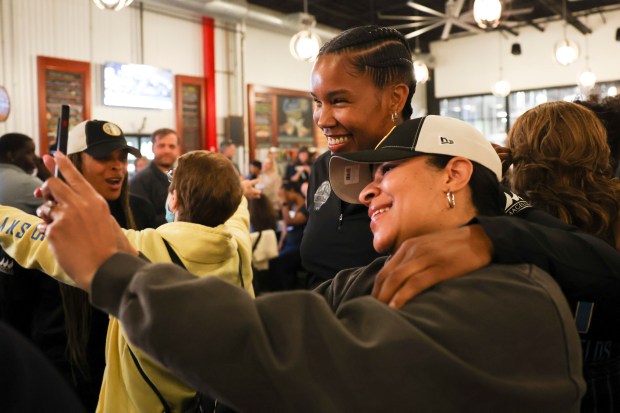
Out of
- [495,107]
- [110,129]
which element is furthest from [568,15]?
[110,129]

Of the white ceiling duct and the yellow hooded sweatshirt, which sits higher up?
the white ceiling duct

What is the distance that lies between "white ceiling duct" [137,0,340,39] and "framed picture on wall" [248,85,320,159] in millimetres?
1130

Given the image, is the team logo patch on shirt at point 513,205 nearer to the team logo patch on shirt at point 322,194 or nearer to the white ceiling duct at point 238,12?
the team logo patch on shirt at point 322,194

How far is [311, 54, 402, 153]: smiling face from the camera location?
152cm

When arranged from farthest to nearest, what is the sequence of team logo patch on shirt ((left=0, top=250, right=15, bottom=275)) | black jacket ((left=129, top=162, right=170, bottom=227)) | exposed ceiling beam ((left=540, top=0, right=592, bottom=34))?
exposed ceiling beam ((left=540, top=0, right=592, bottom=34)), black jacket ((left=129, top=162, right=170, bottom=227)), team logo patch on shirt ((left=0, top=250, right=15, bottom=275))

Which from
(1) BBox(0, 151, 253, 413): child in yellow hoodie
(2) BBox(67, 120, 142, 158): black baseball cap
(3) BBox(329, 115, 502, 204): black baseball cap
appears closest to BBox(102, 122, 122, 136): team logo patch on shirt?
(2) BBox(67, 120, 142, 158): black baseball cap

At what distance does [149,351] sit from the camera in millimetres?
760

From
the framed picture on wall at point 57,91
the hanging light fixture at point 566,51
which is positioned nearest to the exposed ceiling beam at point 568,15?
the hanging light fixture at point 566,51

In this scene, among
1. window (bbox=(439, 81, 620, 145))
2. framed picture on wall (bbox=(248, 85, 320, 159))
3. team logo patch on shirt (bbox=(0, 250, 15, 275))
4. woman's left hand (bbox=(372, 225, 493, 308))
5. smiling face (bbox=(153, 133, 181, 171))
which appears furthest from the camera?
window (bbox=(439, 81, 620, 145))

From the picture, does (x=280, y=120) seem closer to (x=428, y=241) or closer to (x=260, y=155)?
(x=260, y=155)

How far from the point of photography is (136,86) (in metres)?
8.34

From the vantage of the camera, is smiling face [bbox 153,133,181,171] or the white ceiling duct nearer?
smiling face [bbox 153,133,181,171]

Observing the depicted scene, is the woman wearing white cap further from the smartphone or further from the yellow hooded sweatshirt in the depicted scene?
the yellow hooded sweatshirt

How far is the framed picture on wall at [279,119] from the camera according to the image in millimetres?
10242
